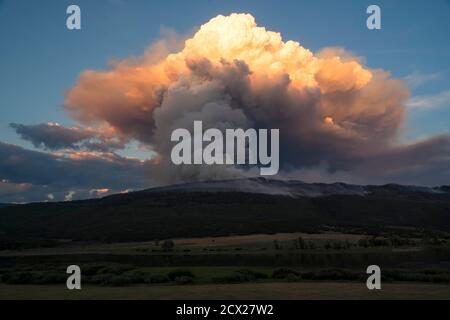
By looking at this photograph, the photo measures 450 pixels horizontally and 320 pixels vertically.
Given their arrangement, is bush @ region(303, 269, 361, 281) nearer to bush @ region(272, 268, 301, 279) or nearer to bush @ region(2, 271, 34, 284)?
bush @ region(272, 268, 301, 279)

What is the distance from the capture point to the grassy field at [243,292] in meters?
28.6

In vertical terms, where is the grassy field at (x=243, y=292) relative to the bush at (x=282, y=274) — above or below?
above

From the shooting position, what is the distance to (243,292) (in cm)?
3031

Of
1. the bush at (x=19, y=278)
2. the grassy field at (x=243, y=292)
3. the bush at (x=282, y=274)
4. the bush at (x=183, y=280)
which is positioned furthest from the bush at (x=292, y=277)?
the bush at (x=19, y=278)

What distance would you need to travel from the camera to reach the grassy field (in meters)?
28.6

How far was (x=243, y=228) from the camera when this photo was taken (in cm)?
18438

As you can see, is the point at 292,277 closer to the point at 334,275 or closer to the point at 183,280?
the point at 334,275

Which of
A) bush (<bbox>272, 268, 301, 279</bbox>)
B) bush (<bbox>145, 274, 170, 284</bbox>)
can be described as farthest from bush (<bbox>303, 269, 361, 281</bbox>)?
bush (<bbox>145, 274, 170, 284</bbox>)

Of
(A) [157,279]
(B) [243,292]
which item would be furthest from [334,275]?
(A) [157,279]

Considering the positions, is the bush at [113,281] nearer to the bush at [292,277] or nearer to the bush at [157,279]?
the bush at [157,279]
